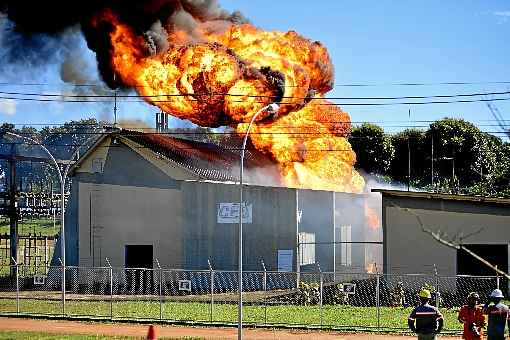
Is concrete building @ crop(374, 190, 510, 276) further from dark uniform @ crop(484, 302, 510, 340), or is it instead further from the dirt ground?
dark uniform @ crop(484, 302, 510, 340)

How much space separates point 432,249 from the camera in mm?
36469

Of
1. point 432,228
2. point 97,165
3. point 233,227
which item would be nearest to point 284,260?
point 233,227

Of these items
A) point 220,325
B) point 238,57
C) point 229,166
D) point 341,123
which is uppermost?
point 238,57

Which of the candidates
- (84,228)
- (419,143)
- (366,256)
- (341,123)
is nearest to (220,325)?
(84,228)

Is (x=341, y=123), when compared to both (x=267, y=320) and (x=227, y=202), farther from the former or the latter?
(x=267, y=320)

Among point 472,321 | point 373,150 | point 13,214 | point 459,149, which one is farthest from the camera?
point 459,149

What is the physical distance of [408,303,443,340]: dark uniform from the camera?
16938mm

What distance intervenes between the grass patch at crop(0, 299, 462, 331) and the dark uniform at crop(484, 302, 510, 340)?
34.4ft

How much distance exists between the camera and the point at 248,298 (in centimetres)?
3788

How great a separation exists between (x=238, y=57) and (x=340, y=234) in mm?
13830

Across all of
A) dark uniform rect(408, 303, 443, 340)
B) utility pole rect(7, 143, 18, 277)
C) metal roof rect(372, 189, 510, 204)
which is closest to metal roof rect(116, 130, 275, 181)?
utility pole rect(7, 143, 18, 277)

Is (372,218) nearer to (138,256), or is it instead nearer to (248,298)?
(138,256)

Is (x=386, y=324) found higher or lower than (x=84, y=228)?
lower

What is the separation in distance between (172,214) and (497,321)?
2721 cm
